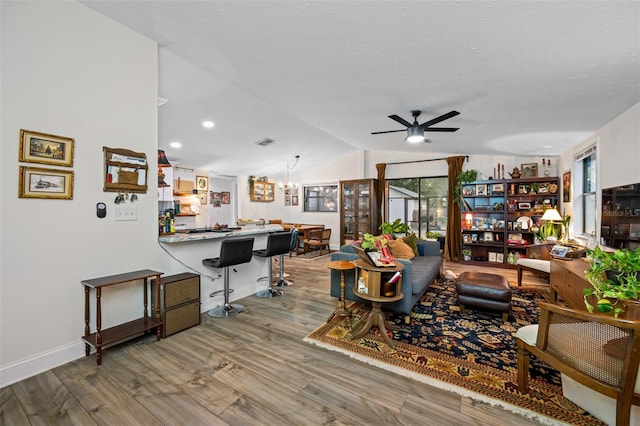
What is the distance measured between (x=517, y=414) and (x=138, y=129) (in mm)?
3730

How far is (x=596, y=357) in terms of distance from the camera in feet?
4.64

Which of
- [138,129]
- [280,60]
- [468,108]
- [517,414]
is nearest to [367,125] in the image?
[468,108]

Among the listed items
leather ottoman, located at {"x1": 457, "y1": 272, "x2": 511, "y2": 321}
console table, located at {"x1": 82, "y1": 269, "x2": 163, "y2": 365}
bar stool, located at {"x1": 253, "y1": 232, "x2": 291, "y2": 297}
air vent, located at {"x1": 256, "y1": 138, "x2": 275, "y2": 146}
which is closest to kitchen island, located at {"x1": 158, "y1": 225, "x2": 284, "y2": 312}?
bar stool, located at {"x1": 253, "y1": 232, "x2": 291, "y2": 297}

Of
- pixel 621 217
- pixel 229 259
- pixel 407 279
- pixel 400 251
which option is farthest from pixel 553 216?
pixel 229 259

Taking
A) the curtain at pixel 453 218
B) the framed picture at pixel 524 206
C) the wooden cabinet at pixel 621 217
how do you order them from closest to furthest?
the wooden cabinet at pixel 621 217, the framed picture at pixel 524 206, the curtain at pixel 453 218

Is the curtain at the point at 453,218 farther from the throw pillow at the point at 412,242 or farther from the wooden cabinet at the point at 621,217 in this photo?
the wooden cabinet at the point at 621,217

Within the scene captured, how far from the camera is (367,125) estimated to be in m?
4.43

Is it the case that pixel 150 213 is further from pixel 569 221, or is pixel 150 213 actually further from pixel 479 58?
pixel 569 221

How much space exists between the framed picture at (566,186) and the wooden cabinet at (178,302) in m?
5.70

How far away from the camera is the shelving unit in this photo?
17.3 ft

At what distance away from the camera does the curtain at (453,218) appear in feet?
20.3

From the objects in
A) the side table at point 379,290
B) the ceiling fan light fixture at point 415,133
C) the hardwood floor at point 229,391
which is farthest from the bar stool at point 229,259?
the ceiling fan light fixture at point 415,133

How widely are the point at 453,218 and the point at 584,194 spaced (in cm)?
244

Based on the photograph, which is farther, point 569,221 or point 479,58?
point 569,221
